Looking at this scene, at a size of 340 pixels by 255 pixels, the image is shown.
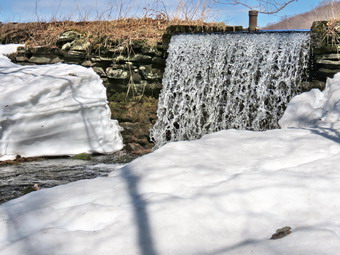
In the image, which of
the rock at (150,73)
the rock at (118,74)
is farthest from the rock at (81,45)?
the rock at (150,73)

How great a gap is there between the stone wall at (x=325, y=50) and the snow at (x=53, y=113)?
336 centimetres

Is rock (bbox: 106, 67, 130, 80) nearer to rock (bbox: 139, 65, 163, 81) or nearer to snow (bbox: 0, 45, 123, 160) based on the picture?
rock (bbox: 139, 65, 163, 81)

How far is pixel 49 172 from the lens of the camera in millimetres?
5297

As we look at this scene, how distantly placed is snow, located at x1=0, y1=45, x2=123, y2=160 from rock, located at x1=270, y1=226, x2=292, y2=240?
4.78 metres

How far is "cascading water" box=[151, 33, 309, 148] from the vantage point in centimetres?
655

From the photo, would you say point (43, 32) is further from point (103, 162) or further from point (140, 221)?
point (140, 221)

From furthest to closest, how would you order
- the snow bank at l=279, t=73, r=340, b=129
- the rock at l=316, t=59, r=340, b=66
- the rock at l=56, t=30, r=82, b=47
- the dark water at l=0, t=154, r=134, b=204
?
the rock at l=56, t=30, r=82, b=47 → the rock at l=316, t=59, r=340, b=66 → the snow bank at l=279, t=73, r=340, b=129 → the dark water at l=0, t=154, r=134, b=204

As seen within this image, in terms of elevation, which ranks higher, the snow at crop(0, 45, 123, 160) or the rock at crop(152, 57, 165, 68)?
the rock at crop(152, 57, 165, 68)

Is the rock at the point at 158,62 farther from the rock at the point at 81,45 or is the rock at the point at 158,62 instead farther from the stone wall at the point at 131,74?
the rock at the point at 81,45

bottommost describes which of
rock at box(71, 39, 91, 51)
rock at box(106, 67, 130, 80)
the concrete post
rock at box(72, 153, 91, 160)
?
rock at box(72, 153, 91, 160)

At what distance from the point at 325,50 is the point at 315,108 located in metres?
1.28

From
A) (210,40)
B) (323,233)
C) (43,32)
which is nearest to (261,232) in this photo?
(323,233)

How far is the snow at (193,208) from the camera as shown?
2111mm

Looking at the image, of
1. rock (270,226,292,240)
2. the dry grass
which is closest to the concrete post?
the dry grass
